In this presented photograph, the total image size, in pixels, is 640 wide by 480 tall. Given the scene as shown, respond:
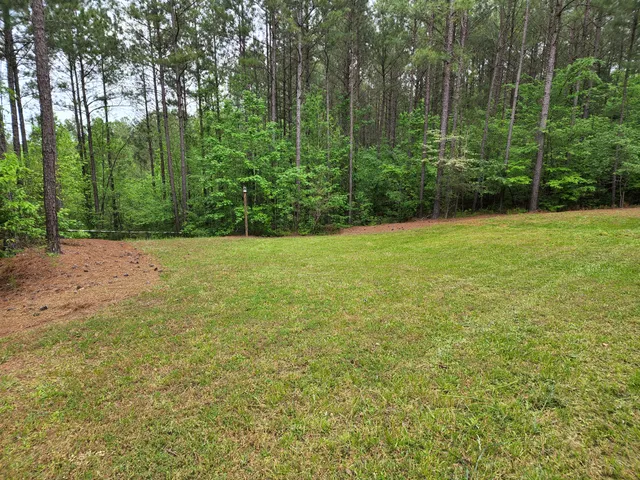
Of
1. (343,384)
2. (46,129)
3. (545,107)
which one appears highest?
(545,107)

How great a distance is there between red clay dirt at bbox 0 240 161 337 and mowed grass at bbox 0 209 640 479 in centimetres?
57

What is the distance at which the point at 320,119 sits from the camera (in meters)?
17.8

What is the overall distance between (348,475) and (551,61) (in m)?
16.6

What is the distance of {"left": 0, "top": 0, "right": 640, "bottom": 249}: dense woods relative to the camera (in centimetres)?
1184

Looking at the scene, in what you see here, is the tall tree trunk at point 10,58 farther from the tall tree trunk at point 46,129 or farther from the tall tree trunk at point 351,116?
the tall tree trunk at point 351,116

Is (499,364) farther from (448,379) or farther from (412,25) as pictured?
(412,25)

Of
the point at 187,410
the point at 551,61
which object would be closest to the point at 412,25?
the point at 551,61

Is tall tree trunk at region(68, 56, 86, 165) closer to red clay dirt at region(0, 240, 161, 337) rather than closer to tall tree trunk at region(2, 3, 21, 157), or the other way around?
tall tree trunk at region(2, 3, 21, 157)

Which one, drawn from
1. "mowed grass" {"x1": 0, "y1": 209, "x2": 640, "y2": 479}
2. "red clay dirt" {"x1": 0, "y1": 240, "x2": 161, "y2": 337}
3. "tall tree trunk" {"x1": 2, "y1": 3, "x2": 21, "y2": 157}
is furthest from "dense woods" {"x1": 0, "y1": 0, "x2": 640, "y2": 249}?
"mowed grass" {"x1": 0, "y1": 209, "x2": 640, "y2": 479}

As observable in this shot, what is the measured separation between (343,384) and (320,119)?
1790cm

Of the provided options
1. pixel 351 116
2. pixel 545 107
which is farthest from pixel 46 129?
pixel 545 107

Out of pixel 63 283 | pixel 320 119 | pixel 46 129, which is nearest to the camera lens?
pixel 63 283

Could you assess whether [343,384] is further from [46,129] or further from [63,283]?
[46,129]

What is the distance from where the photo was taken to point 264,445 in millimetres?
1750
